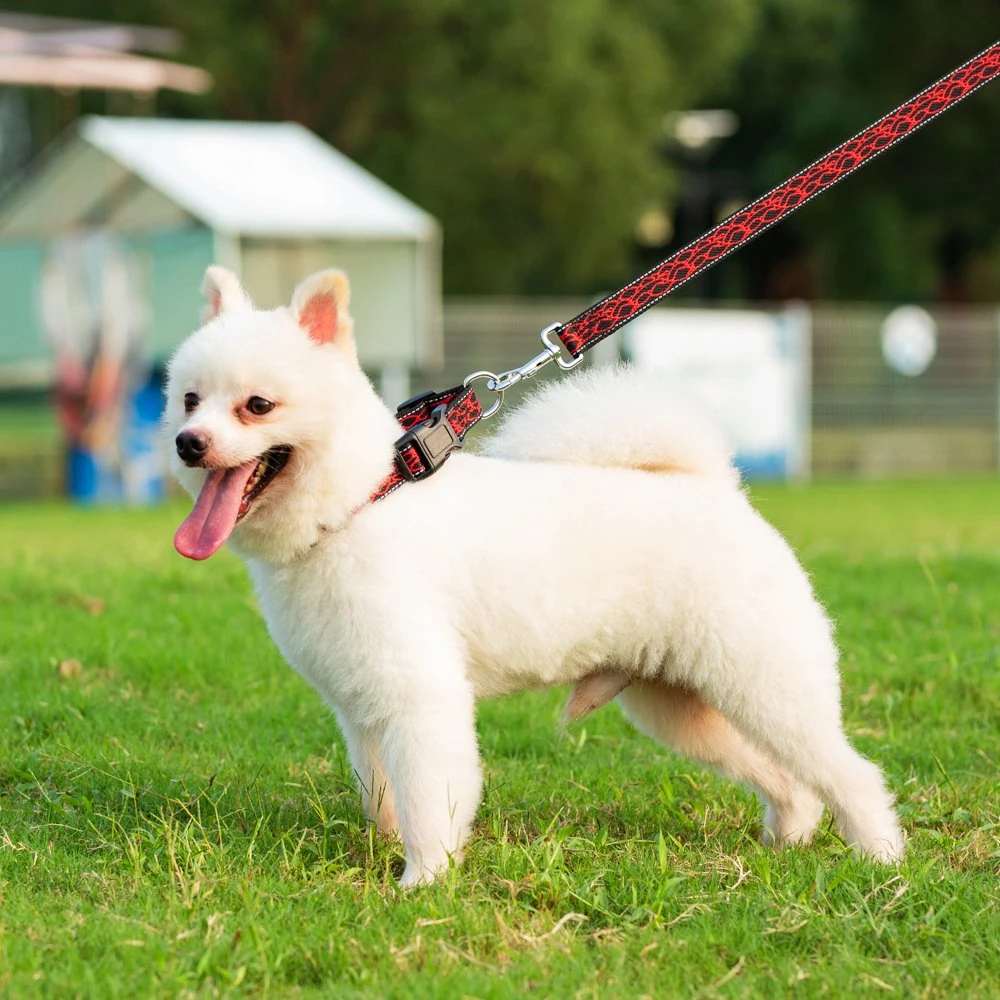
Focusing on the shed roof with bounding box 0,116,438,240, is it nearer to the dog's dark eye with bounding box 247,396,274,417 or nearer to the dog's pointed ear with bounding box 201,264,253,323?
the dog's pointed ear with bounding box 201,264,253,323

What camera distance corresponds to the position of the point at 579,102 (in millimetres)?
26547

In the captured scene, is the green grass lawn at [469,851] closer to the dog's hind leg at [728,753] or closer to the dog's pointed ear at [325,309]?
the dog's hind leg at [728,753]

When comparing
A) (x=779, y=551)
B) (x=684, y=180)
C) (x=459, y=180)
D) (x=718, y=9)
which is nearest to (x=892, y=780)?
(x=779, y=551)

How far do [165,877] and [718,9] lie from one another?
27161mm

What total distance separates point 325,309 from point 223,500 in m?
0.52

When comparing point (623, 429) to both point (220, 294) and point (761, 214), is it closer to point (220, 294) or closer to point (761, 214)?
point (761, 214)

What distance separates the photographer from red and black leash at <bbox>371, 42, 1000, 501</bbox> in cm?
380

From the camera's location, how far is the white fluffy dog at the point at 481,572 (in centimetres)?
334

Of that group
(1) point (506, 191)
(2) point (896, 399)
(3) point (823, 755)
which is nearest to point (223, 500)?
(3) point (823, 755)

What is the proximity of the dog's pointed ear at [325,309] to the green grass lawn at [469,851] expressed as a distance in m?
1.19

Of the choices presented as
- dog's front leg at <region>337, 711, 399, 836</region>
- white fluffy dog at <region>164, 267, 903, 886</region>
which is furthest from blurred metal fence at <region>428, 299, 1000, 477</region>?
dog's front leg at <region>337, 711, 399, 836</region>

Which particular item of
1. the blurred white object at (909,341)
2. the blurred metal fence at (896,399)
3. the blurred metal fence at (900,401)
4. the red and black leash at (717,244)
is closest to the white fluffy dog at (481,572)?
the red and black leash at (717,244)

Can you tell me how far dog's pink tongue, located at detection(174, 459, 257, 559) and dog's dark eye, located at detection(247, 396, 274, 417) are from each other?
11 centimetres

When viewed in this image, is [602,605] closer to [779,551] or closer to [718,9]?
[779,551]
